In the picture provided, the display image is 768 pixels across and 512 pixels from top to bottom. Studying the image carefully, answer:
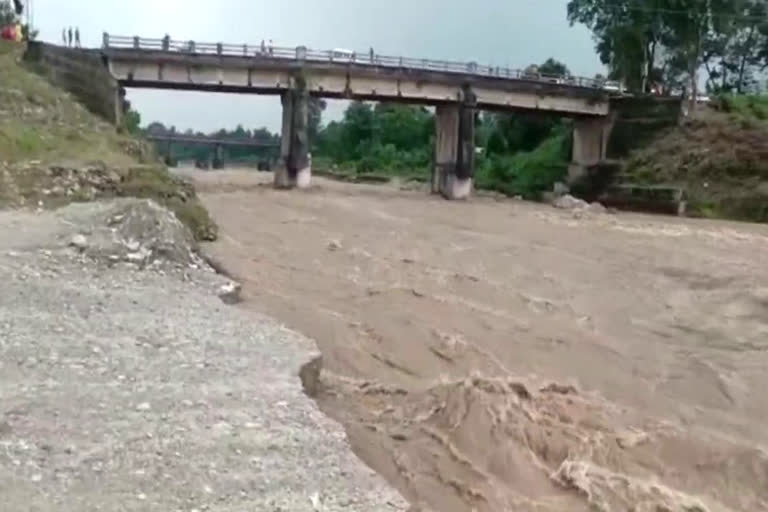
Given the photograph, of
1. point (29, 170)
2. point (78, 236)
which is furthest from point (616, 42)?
point (78, 236)

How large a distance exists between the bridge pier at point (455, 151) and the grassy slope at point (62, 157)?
25193mm

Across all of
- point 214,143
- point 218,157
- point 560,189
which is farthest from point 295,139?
point 214,143

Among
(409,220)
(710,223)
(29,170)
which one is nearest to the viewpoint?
(29,170)

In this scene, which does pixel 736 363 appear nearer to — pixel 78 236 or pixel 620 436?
pixel 620 436

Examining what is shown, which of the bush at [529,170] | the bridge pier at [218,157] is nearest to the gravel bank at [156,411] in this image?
the bush at [529,170]

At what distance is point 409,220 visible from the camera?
45.9 m

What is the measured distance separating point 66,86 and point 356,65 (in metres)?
17.3

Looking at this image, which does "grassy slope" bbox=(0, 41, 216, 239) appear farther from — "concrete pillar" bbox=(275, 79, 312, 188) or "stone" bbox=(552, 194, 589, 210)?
"stone" bbox=(552, 194, 589, 210)

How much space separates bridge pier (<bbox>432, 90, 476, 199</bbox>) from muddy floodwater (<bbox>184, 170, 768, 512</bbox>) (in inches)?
841

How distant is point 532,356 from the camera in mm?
19688

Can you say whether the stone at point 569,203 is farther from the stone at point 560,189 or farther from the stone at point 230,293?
the stone at point 230,293

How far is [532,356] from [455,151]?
44.9m

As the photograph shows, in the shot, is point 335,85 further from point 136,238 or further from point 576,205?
point 136,238

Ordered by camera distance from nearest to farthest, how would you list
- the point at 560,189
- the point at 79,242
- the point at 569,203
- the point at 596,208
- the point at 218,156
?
A: the point at 79,242, the point at 596,208, the point at 569,203, the point at 560,189, the point at 218,156
